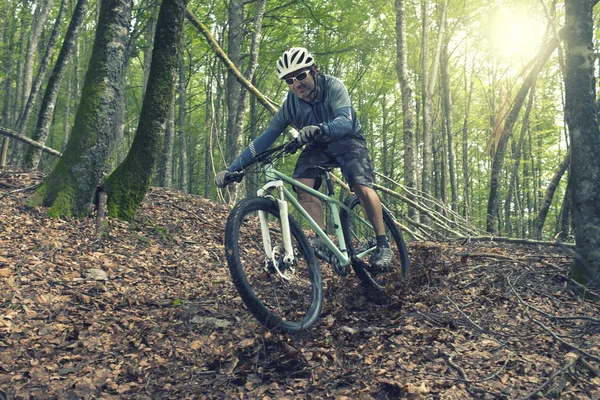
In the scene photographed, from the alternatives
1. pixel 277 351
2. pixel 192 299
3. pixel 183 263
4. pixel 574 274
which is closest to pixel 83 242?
pixel 183 263

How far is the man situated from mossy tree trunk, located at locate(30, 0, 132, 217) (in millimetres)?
2600

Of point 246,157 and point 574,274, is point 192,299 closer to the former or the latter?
point 246,157

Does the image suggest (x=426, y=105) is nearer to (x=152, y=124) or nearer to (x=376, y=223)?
(x=152, y=124)

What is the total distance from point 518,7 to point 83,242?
14.1 metres

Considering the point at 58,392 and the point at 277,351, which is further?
the point at 277,351

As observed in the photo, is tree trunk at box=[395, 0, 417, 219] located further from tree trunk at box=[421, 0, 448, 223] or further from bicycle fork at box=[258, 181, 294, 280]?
bicycle fork at box=[258, 181, 294, 280]

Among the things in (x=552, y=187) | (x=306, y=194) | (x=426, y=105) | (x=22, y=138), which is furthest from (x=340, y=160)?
(x=426, y=105)

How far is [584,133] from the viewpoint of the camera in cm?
404

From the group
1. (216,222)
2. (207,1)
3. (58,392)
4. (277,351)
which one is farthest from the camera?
(207,1)

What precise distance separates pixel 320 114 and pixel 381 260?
5.26 ft

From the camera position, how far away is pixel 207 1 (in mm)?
15844

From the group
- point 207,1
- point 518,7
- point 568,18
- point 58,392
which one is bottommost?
point 58,392

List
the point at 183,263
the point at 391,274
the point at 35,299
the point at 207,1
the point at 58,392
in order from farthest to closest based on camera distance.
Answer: the point at 207,1 → the point at 183,263 → the point at 391,274 → the point at 35,299 → the point at 58,392

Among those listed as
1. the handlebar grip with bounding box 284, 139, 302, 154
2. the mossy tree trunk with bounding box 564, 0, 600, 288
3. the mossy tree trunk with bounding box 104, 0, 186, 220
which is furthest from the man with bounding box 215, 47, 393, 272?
the mossy tree trunk with bounding box 104, 0, 186, 220
